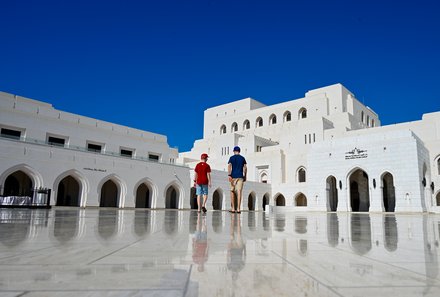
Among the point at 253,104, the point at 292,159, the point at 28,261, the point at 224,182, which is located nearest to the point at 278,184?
the point at 292,159

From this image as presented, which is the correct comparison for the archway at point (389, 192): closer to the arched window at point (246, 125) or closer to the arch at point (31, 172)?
the arched window at point (246, 125)

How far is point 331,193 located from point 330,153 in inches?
193

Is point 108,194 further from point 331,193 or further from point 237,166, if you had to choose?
point 237,166

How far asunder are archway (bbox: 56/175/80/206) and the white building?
14.6 metres

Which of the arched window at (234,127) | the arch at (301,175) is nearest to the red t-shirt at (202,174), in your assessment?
the arch at (301,175)

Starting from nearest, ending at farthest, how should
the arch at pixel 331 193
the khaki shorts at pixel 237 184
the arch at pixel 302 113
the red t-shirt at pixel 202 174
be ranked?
the khaki shorts at pixel 237 184 < the red t-shirt at pixel 202 174 < the arch at pixel 331 193 < the arch at pixel 302 113

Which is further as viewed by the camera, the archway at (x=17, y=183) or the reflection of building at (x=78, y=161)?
the archway at (x=17, y=183)

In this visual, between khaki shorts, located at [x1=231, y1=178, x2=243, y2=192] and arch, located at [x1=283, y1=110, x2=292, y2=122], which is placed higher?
arch, located at [x1=283, y1=110, x2=292, y2=122]

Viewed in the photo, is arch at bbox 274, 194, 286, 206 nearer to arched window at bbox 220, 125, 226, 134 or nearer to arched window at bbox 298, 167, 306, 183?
arched window at bbox 298, 167, 306, 183

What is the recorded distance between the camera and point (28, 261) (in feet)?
6.09

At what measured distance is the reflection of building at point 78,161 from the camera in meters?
20.9

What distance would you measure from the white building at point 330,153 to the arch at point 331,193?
0.10m

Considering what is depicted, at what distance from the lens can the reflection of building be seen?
68.6 ft

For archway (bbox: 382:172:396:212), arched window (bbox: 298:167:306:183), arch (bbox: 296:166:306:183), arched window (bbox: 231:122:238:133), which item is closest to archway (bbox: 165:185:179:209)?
arch (bbox: 296:166:306:183)
